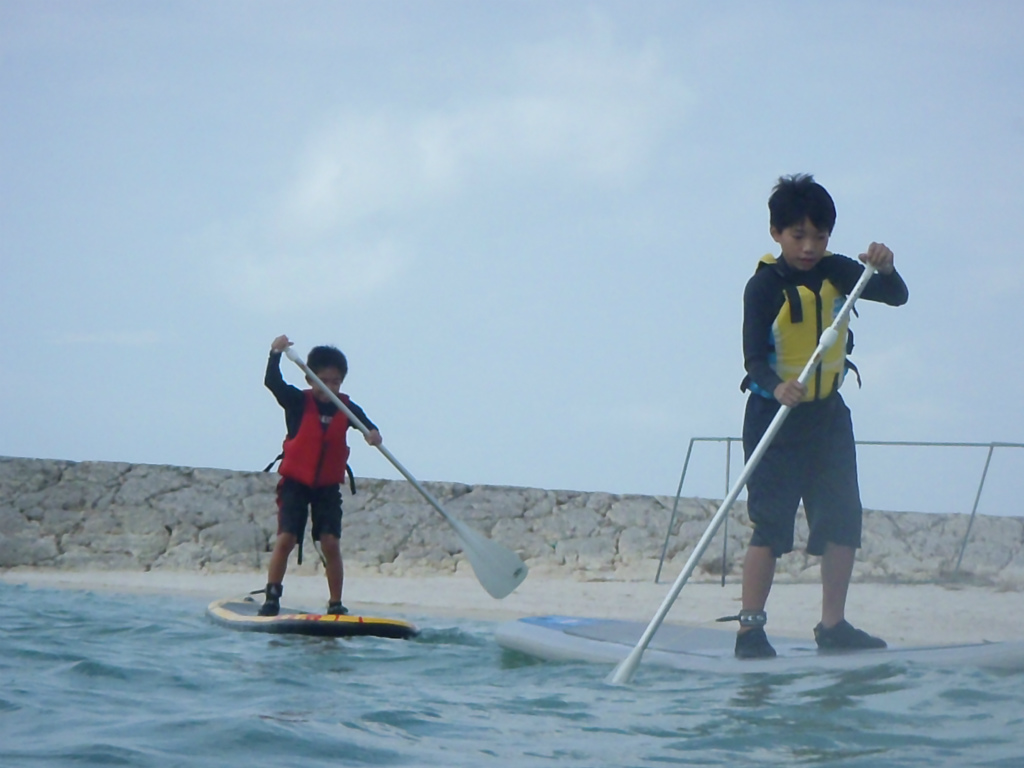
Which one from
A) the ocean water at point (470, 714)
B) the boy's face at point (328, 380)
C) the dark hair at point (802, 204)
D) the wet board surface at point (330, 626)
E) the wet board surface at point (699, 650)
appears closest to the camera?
the ocean water at point (470, 714)

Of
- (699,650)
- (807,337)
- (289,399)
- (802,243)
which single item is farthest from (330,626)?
(802,243)

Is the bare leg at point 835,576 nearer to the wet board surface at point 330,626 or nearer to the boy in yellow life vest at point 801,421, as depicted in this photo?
the boy in yellow life vest at point 801,421

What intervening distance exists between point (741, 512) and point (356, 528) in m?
2.93

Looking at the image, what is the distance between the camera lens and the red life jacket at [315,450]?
194 inches

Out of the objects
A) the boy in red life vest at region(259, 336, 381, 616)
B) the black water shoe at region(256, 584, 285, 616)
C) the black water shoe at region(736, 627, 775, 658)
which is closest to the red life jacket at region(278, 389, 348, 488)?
the boy in red life vest at region(259, 336, 381, 616)

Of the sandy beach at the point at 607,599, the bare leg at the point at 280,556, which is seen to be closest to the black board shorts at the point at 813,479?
the sandy beach at the point at 607,599

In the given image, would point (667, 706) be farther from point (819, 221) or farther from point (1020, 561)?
point (1020, 561)

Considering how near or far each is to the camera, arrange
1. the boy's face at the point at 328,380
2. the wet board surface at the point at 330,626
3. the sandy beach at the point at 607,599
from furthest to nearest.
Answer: the sandy beach at the point at 607,599, the boy's face at the point at 328,380, the wet board surface at the point at 330,626

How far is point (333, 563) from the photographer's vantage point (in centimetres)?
502

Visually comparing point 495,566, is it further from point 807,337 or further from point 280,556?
point 807,337

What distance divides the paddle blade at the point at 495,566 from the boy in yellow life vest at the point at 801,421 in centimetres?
190

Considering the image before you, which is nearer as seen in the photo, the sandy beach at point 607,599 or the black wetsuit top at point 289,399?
the black wetsuit top at point 289,399

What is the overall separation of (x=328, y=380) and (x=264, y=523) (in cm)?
413

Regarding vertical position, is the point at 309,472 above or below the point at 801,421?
below
